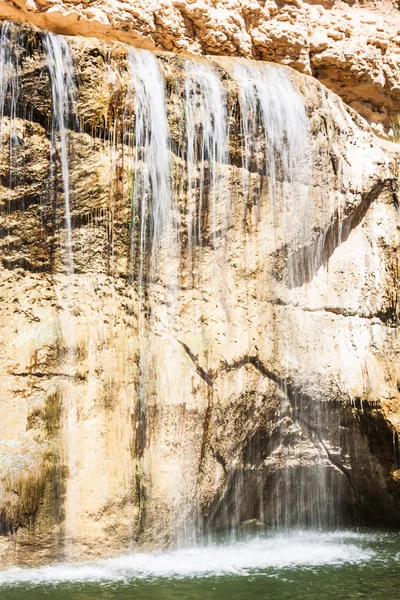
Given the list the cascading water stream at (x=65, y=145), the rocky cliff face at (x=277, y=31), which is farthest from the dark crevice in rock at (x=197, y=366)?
the rocky cliff face at (x=277, y=31)

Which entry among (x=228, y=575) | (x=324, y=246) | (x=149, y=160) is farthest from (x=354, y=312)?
(x=228, y=575)

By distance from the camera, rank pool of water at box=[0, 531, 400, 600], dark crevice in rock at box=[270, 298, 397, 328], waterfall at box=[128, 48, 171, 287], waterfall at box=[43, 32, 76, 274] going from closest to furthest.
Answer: pool of water at box=[0, 531, 400, 600] → waterfall at box=[43, 32, 76, 274] → waterfall at box=[128, 48, 171, 287] → dark crevice in rock at box=[270, 298, 397, 328]

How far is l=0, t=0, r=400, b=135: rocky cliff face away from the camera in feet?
29.1

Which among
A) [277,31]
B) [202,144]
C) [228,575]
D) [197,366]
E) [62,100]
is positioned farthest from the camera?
[277,31]

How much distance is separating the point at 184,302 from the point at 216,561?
6.57ft

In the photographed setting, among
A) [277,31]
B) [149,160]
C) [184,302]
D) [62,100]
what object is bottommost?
[184,302]

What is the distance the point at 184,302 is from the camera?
6.65 meters

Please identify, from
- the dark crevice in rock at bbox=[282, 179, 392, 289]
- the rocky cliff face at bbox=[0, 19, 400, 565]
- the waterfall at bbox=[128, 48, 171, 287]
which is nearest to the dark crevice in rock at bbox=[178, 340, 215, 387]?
the rocky cliff face at bbox=[0, 19, 400, 565]

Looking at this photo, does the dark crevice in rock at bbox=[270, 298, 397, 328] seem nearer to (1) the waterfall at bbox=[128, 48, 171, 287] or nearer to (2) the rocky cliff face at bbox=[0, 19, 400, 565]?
(2) the rocky cliff face at bbox=[0, 19, 400, 565]

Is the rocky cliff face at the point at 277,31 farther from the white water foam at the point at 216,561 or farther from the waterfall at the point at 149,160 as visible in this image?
the white water foam at the point at 216,561

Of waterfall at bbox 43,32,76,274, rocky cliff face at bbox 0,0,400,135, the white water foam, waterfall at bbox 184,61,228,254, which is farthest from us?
rocky cliff face at bbox 0,0,400,135

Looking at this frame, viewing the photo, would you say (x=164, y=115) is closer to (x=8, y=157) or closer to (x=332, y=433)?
(x=8, y=157)

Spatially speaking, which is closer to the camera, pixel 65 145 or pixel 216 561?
pixel 216 561

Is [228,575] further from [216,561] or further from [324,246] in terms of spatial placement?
[324,246]
